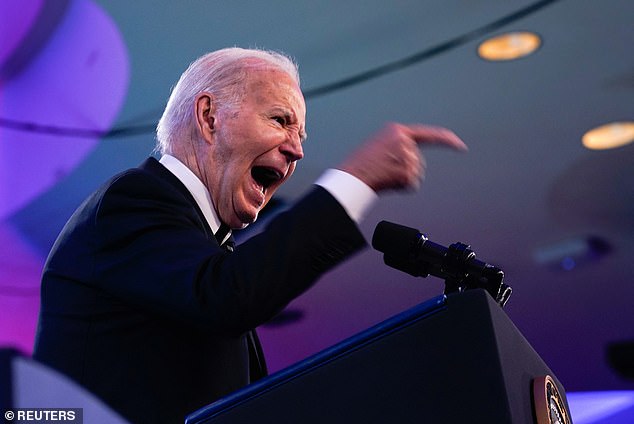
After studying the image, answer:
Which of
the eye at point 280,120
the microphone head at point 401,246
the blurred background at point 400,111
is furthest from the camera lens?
the blurred background at point 400,111

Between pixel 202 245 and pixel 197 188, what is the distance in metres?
0.33

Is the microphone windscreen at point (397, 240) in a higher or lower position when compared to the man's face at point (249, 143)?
lower

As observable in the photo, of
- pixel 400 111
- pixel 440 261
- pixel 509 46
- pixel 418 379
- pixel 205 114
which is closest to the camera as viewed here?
pixel 418 379

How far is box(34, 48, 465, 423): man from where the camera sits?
33.3 inches

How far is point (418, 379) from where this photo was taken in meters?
0.65

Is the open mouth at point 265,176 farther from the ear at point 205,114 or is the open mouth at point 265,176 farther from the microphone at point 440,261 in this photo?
the microphone at point 440,261

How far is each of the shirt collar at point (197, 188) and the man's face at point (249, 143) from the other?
0.04ft

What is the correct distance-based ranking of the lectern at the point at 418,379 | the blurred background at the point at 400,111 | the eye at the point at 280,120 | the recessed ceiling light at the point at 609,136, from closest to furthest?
the lectern at the point at 418,379 < the eye at the point at 280,120 < the blurred background at the point at 400,111 < the recessed ceiling light at the point at 609,136

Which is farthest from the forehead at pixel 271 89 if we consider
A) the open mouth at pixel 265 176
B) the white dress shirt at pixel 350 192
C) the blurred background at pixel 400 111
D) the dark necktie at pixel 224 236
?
the blurred background at pixel 400 111

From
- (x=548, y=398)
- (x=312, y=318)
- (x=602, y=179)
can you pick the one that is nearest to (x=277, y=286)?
(x=548, y=398)

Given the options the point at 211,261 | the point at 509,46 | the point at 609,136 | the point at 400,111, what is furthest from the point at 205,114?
the point at 609,136

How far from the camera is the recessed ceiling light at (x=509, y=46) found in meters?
2.97

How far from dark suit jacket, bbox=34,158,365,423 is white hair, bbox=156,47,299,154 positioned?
0.87 ft

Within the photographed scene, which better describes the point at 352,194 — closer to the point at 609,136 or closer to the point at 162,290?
the point at 162,290
